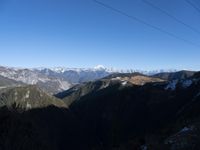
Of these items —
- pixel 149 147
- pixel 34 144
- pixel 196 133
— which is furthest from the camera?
pixel 34 144

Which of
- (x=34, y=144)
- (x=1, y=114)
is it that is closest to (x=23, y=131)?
(x=34, y=144)

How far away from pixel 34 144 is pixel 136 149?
60.2 metres

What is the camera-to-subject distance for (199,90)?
19912 cm

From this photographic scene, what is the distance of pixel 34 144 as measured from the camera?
3383 inches

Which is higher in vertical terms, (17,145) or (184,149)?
(184,149)

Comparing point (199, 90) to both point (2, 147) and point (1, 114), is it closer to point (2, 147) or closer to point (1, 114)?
point (1, 114)

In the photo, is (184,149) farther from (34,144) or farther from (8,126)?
(34,144)

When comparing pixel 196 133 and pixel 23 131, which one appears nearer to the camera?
pixel 196 133

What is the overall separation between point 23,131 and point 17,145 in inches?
992

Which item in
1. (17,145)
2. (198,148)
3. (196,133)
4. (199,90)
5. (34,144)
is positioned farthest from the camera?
(199,90)

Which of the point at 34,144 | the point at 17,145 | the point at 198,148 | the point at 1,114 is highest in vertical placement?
the point at 198,148

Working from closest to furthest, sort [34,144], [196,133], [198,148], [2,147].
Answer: [198,148]
[196,133]
[2,147]
[34,144]

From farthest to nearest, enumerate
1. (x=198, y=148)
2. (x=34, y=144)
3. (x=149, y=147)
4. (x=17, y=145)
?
1. (x=34, y=144)
2. (x=17, y=145)
3. (x=149, y=147)
4. (x=198, y=148)

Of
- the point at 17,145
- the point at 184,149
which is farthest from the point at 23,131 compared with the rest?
the point at 184,149
